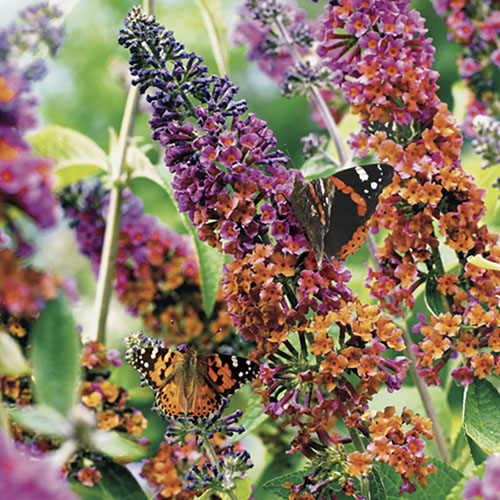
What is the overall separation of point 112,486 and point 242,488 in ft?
0.78

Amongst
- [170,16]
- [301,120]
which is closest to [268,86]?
[301,120]

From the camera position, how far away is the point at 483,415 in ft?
2.81

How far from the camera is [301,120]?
212 centimetres

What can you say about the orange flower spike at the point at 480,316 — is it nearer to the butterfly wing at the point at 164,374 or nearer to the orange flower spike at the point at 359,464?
the orange flower spike at the point at 359,464

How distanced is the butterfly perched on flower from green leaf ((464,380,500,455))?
0.29 metres

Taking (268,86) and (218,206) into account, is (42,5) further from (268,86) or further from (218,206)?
(268,86)

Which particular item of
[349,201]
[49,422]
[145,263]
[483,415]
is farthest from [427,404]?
[49,422]

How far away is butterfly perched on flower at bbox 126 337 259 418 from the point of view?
0.88m

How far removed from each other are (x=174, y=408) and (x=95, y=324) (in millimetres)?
389

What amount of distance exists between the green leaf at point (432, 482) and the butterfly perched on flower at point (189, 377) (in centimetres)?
22

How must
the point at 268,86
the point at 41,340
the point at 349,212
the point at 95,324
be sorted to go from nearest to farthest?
the point at 41,340 → the point at 349,212 → the point at 95,324 → the point at 268,86

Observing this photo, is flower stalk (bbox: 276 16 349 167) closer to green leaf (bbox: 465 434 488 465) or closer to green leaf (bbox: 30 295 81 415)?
green leaf (bbox: 465 434 488 465)

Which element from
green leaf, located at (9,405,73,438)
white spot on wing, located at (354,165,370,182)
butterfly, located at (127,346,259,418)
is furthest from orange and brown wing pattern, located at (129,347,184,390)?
green leaf, located at (9,405,73,438)

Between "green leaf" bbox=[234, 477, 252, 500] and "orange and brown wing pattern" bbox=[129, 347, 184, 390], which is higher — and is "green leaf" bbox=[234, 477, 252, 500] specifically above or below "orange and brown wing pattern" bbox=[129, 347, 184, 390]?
below
